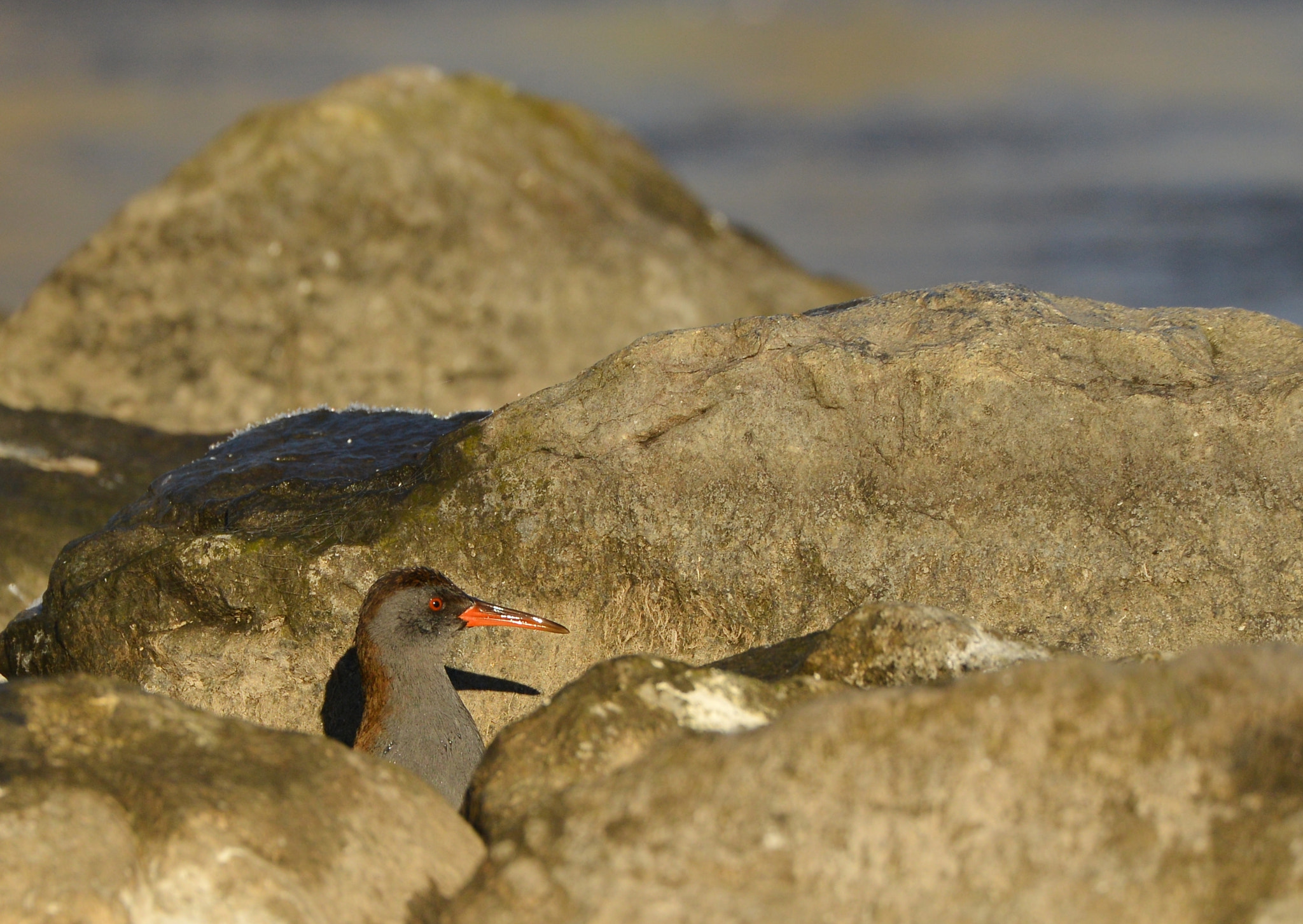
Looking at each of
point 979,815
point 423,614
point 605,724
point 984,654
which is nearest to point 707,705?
point 605,724

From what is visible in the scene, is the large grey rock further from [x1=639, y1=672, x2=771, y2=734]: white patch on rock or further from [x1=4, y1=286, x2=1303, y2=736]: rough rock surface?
[x1=4, y1=286, x2=1303, y2=736]: rough rock surface

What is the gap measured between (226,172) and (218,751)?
9.83m

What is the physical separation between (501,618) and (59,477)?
4313mm

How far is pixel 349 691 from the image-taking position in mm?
5305

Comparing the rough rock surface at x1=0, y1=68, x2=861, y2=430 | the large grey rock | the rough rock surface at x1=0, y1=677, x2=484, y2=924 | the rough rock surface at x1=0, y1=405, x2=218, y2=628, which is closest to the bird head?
the large grey rock

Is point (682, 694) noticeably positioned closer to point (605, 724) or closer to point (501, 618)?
point (605, 724)

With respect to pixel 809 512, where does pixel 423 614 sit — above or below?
below

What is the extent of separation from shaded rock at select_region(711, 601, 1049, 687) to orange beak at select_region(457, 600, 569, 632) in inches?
47.6

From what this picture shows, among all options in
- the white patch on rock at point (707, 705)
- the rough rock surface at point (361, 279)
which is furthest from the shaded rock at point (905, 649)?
the rough rock surface at point (361, 279)

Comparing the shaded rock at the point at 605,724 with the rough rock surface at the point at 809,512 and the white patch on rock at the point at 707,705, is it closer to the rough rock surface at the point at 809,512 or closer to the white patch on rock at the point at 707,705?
the white patch on rock at the point at 707,705

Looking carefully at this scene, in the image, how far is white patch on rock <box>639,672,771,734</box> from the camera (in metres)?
3.34

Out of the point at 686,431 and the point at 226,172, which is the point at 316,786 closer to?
the point at 686,431

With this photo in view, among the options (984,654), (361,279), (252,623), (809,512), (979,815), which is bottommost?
(979,815)

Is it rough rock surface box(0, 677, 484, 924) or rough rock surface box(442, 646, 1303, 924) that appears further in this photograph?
rough rock surface box(0, 677, 484, 924)
